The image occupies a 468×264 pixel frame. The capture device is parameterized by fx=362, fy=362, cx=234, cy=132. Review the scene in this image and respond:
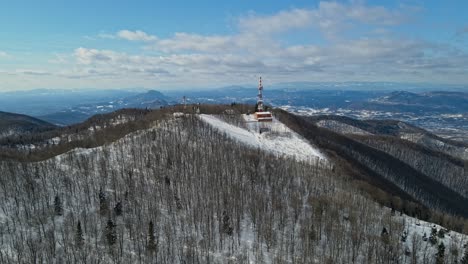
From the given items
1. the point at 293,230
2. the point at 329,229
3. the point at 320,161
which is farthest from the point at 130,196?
the point at 320,161

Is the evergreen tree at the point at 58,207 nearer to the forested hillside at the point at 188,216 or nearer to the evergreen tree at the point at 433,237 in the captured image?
the forested hillside at the point at 188,216

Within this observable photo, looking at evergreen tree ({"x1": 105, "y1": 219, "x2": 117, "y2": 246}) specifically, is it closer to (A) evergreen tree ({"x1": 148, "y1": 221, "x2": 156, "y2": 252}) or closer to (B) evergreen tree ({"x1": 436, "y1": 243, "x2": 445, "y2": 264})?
(A) evergreen tree ({"x1": 148, "y1": 221, "x2": 156, "y2": 252})

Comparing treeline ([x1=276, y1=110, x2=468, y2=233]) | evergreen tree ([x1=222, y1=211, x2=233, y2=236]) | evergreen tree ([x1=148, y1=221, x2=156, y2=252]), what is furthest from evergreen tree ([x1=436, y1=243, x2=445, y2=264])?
treeline ([x1=276, y1=110, x2=468, y2=233])

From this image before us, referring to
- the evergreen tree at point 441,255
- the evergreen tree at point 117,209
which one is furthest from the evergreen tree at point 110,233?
the evergreen tree at point 441,255

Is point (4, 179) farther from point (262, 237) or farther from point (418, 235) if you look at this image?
point (418, 235)

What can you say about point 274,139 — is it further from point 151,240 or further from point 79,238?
point 79,238
